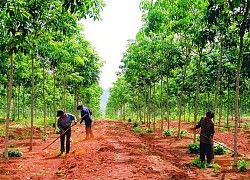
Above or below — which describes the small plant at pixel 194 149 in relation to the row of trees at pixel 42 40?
below

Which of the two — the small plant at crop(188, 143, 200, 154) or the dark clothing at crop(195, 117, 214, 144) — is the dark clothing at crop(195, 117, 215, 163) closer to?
the dark clothing at crop(195, 117, 214, 144)

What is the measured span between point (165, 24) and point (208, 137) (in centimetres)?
753

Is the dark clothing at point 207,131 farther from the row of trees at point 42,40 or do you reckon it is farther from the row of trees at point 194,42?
the row of trees at point 42,40

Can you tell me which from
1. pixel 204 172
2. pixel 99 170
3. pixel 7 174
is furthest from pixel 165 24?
pixel 7 174

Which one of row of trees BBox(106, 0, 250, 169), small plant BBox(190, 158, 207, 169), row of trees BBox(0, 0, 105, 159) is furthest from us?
small plant BBox(190, 158, 207, 169)

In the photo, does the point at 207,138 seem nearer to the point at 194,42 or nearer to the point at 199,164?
the point at 199,164

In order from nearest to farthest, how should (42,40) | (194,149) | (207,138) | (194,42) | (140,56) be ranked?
(207,138), (42,40), (194,149), (194,42), (140,56)

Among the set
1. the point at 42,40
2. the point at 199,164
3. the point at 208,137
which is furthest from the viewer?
the point at 42,40

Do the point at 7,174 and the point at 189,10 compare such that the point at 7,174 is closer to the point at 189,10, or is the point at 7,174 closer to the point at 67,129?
the point at 67,129

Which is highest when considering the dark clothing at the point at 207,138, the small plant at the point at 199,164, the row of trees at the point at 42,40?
the row of trees at the point at 42,40

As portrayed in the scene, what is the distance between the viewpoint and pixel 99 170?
9.26 meters

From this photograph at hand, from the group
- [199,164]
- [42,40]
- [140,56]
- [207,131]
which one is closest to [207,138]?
[207,131]

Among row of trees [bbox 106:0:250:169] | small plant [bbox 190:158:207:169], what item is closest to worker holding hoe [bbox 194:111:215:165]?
small plant [bbox 190:158:207:169]

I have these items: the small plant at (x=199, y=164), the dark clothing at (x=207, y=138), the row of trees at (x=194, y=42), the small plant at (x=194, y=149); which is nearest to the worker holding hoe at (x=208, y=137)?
the dark clothing at (x=207, y=138)
